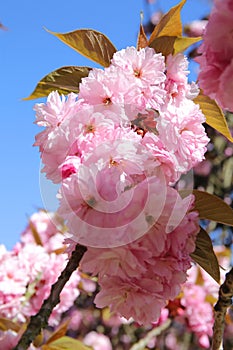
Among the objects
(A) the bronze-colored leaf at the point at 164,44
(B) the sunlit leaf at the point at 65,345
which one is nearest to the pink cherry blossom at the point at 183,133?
(A) the bronze-colored leaf at the point at 164,44

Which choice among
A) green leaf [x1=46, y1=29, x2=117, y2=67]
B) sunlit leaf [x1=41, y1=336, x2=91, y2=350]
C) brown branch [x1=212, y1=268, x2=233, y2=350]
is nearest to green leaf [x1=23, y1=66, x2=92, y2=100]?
green leaf [x1=46, y1=29, x2=117, y2=67]

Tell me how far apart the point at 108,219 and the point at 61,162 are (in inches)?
5.0

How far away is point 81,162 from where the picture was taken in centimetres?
81

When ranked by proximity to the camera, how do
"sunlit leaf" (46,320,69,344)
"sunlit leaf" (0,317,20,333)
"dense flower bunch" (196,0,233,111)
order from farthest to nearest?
"sunlit leaf" (0,317,20,333), "sunlit leaf" (46,320,69,344), "dense flower bunch" (196,0,233,111)

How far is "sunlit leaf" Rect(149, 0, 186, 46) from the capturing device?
0.98m

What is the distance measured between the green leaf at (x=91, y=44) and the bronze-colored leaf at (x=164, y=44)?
7 centimetres

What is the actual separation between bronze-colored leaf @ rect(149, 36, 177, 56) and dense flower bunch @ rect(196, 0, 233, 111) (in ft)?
1.01

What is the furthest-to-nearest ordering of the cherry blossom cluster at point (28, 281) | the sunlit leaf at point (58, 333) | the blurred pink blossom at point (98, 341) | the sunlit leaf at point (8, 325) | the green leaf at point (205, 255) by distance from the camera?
the blurred pink blossom at point (98, 341), the cherry blossom cluster at point (28, 281), the sunlit leaf at point (8, 325), the sunlit leaf at point (58, 333), the green leaf at point (205, 255)

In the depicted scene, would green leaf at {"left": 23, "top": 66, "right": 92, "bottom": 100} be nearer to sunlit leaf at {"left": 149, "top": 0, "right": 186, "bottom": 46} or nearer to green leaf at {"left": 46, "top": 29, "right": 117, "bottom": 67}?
green leaf at {"left": 46, "top": 29, "right": 117, "bottom": 67}

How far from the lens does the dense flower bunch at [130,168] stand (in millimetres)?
797

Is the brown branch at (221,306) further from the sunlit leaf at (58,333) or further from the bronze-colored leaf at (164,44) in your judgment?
the sunlit leaf at (58,333)

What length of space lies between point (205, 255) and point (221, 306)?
10 cm

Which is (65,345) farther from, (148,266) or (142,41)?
(142,41)

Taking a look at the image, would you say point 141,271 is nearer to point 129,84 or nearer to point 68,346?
point 129,84
